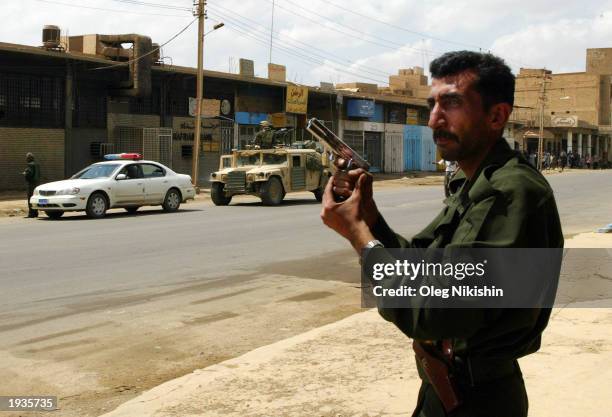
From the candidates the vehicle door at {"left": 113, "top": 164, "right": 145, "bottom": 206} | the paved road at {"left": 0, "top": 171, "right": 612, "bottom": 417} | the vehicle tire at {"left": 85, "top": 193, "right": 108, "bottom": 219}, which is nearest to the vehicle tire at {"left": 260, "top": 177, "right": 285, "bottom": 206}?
the vehicle door at {"left": 113, "top": 164, "right": 145, "bottom": 206}

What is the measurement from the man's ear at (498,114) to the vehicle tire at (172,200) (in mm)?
18353

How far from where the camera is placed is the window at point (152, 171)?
1958cm

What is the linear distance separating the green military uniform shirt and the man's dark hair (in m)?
0.13

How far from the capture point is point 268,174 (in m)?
21.5

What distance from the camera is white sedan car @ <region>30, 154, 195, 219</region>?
1783 cm

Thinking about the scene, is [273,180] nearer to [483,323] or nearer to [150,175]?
[150,175]

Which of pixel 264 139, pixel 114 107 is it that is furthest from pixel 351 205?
pixel 114 107

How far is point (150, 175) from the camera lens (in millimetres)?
19609

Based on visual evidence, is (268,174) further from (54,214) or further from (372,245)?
(372,245)

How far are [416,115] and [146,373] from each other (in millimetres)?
44990

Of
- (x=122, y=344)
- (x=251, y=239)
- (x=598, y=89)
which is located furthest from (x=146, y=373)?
(x=598, y=89)

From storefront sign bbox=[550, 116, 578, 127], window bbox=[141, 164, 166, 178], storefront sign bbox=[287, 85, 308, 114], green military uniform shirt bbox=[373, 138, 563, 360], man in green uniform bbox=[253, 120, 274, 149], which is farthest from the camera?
storefront sign bbox=[550, 116, 578, 127]

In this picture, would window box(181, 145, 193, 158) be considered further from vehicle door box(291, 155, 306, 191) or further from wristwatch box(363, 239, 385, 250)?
wristwatch box(363, 239, 385, 250)

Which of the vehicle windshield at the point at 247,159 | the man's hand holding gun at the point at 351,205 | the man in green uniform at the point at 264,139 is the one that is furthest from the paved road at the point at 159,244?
the man's hand holding gun at the point at 351,205
